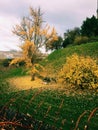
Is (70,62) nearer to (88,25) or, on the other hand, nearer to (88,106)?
(88,106)

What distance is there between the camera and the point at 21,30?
39156mm

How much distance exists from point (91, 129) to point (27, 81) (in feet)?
74.4

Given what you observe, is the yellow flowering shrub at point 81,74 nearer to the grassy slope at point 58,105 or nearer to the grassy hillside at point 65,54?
the grassy slope at point 58,105

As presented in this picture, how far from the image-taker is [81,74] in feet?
103

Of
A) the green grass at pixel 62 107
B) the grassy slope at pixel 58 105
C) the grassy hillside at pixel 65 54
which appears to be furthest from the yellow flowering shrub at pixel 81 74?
the grassy hillside at pixel 65 54

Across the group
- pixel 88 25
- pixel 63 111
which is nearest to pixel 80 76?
pixel 63 111

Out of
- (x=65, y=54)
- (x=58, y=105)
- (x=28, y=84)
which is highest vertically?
(x=65, y=54)

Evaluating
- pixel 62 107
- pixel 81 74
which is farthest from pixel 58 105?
pixel 81 74

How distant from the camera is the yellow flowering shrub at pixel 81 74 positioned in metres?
31.2

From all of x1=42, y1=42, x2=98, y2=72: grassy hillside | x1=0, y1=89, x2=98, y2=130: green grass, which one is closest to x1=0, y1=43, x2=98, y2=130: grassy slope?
x1=0, y1=89, x2=98, y2=130: green grass

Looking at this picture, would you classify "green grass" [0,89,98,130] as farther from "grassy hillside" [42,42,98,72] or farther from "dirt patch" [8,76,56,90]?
"grassy hillside" [42,42,98,72]

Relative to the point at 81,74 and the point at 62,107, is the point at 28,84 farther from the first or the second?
the point at 62,107

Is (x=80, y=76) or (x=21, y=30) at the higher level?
(x=21, y=30)

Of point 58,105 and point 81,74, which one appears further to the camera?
point 81,74
